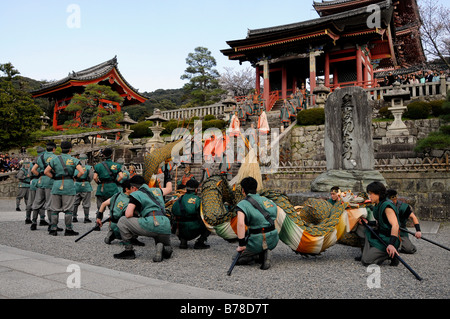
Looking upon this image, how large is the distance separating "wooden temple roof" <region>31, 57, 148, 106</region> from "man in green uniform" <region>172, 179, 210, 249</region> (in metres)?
26.2

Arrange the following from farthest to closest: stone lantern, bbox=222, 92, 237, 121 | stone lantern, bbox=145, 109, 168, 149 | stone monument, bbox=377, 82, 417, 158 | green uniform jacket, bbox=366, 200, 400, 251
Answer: stone lantern, bbox=222, 92, 237, 121, stone lantern, bbox=145, 109, 168, 149, stone monument, bbox=377, 82, 417, 158, green uniform jacket, bbox=366, 200, 400, 251

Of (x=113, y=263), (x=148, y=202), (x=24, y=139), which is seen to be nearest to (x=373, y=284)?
(x=148, y=202)

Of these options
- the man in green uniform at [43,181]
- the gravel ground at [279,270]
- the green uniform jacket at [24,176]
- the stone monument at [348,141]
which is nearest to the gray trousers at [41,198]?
the man in green uniform at [43,181]

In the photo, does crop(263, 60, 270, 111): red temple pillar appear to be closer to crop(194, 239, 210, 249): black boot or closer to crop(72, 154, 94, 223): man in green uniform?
crop(72, 154, 94, 223): man in green uniform

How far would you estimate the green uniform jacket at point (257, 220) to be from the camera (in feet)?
15.4

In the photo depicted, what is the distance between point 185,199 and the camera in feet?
20.1

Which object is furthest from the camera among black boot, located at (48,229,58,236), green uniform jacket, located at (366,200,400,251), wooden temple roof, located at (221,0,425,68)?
wooden temple roof, located at (221,0,425,68)

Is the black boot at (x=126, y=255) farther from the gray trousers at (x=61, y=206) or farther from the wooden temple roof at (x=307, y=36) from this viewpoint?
the wooden temple roof at (x=307, y=36)

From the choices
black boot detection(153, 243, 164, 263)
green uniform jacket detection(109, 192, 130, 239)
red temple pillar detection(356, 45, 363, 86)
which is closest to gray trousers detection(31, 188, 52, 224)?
green uniform jacket detection(109, 192, 130, 239)

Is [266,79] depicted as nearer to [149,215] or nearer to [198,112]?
[198,112]

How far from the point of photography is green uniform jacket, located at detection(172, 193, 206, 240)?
6.07 metres

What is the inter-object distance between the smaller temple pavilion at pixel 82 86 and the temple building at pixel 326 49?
39.6 feet

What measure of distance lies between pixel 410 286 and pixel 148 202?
3761mm
